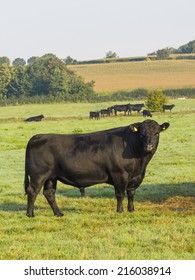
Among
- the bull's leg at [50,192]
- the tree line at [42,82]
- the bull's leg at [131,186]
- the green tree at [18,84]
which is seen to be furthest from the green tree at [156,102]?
the green tree at [18,84]

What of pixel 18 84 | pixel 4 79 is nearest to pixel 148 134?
pixel 18 84

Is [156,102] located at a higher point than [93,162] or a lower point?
lower

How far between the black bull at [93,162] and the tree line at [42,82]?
87.5 metres

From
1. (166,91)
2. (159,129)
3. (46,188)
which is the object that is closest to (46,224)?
(46,188)

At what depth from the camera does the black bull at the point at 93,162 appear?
1152 centimetres

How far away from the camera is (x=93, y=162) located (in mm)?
11578

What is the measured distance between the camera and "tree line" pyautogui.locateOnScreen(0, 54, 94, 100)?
102500 millimetres

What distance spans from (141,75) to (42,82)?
2849 cm

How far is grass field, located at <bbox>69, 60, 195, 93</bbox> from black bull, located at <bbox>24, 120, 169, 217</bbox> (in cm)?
9464

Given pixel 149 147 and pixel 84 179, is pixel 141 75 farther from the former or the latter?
pixel 149 147

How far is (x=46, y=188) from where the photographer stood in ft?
38.8

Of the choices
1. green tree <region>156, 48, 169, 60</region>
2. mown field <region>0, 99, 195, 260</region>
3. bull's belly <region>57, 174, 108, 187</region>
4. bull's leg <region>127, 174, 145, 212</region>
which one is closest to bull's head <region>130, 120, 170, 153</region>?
bull's leg <region>127, 174, 145, 212</region>

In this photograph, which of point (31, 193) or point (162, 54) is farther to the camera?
point (162, 54)

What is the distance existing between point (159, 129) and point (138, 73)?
391 feet
